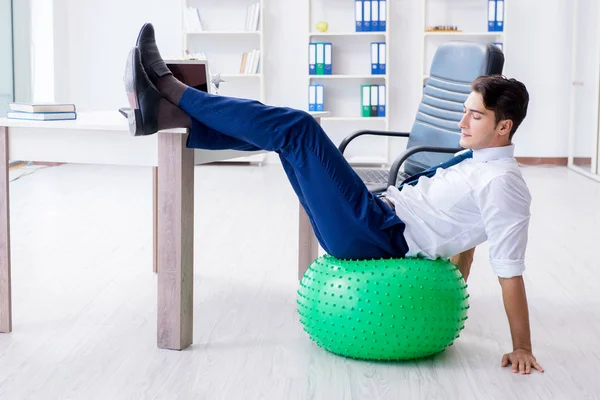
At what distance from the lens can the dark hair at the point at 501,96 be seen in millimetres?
2193

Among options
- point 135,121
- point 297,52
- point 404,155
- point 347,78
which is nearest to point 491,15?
point 347,78

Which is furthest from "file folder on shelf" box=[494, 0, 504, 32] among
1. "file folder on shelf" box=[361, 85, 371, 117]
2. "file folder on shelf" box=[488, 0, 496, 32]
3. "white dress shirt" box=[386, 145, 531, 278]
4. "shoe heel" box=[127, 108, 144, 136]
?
"shoe heel" box=[127, 108, 144, 136]

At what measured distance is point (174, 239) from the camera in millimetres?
2268

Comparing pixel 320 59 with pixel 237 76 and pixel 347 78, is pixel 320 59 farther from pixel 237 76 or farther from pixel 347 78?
pixel 237 76

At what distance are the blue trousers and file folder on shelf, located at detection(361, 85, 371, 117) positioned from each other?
16.0ft

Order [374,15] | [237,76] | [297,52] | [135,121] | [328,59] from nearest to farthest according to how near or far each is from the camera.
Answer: [135,121]
[374,15]
[328,59]
[237,76]
[297,52]

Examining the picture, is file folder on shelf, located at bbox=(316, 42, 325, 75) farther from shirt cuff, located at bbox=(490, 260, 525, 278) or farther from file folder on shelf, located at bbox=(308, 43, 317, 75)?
shirt cuff, located at bbox=(490, 260, 525, 278)

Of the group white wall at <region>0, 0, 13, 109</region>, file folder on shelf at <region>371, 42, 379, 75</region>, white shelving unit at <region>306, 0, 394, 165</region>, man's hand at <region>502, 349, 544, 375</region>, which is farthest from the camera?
white shelving unit at <region>306, 0, 394, 165</region>

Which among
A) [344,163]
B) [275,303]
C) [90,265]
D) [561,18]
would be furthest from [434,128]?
[561,18]

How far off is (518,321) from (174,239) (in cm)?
92

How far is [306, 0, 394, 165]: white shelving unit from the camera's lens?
23.8ft

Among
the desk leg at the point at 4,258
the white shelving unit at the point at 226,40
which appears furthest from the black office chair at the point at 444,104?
the white shelving unit at the point at 226,40

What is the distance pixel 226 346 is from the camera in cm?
238

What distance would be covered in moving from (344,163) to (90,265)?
1.58m
